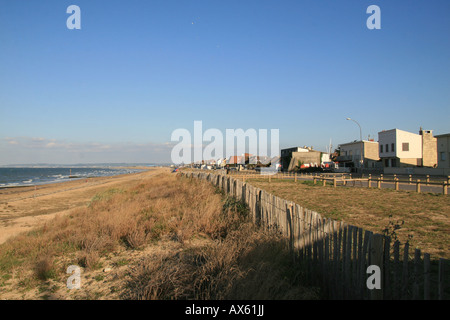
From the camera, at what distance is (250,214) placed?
8.40 metres

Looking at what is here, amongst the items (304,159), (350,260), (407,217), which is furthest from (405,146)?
(350,260)

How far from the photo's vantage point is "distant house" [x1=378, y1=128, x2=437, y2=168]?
139 feet

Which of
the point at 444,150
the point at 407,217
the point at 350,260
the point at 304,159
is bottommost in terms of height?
the point at 407,217

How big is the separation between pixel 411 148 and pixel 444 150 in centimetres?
674

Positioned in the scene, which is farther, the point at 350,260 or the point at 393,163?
the point at 393,163

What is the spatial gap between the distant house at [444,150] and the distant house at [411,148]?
18.3 ft

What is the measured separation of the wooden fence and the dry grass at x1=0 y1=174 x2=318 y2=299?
39 centimetres

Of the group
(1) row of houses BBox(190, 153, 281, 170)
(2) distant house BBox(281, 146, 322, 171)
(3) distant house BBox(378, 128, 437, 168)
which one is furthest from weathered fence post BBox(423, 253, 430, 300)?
(1) row of houses BBox(190, 153, 281, 170)

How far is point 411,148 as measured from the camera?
139ft

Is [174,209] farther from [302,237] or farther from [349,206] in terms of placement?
[349,206]

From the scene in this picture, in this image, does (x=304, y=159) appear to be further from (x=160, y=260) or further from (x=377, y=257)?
(x=377, y=257)

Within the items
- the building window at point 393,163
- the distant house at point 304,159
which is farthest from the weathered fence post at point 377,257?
the distant house at point 304,159

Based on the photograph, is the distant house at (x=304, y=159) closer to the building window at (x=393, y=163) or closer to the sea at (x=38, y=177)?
the building window at (x=393, y=163)
